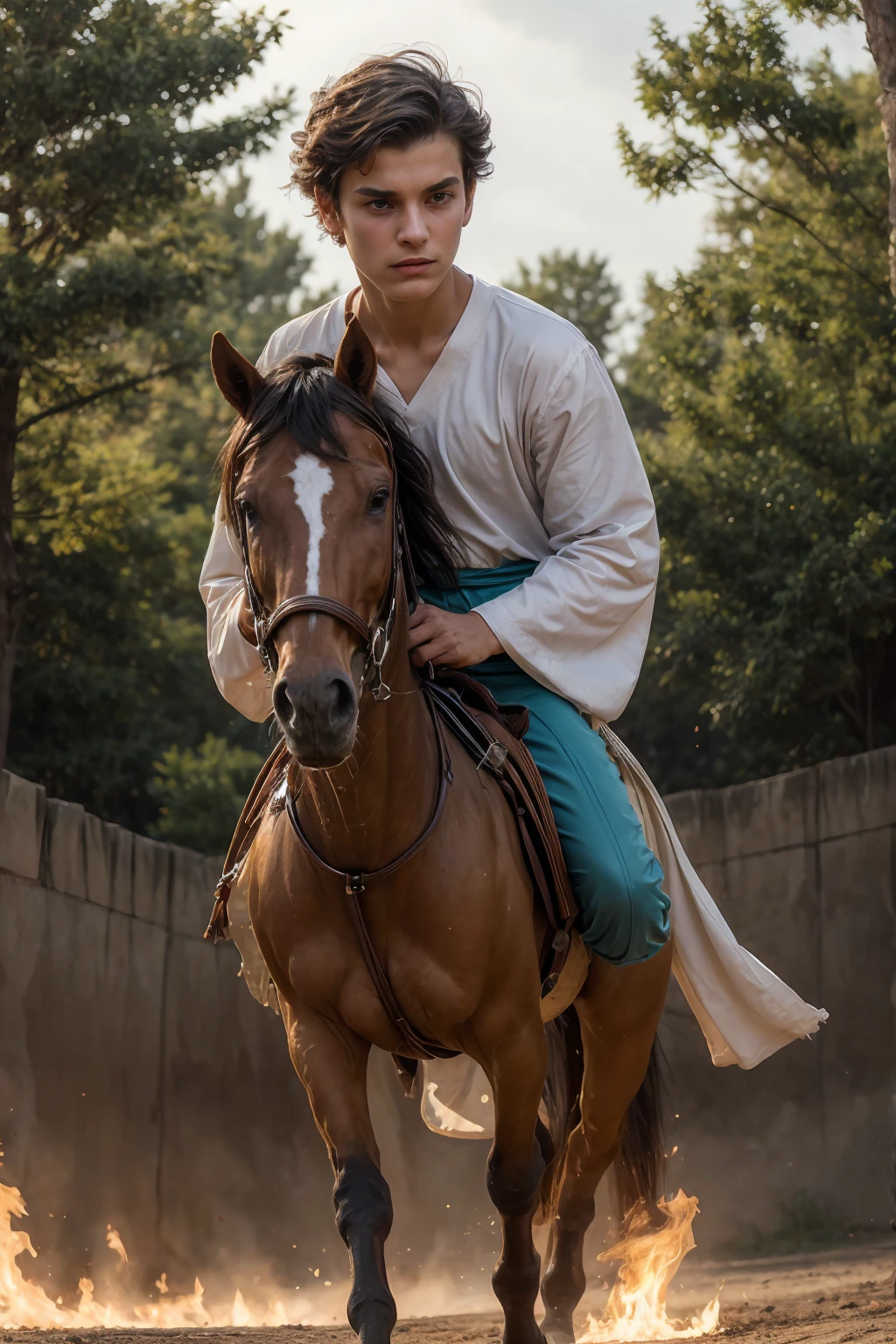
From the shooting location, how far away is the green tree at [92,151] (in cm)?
1026

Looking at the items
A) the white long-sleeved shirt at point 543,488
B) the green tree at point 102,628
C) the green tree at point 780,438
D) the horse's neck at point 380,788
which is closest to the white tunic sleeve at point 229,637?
the white long-sleeved shirt at point 543,488

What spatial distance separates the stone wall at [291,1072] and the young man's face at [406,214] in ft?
14.8

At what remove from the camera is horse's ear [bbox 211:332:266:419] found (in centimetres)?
328

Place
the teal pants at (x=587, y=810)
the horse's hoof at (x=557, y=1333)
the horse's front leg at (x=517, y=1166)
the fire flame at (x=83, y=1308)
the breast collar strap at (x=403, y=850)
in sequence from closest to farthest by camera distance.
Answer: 1. the breast collar strap at (x=403, y=850)
2. the horse's front leg at (x=517, y=1166)
3. the teal pants at (x=587, y=810)
4. the horse's hoof at (x=557, y=1333)
5. the fire flame at (x=83, y=1308)

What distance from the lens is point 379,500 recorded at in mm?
3119

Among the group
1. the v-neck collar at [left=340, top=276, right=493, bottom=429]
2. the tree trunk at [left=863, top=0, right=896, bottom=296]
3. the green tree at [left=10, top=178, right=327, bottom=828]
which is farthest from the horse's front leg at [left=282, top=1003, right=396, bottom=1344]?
the green tree at [left=10, top=178, right=327, bottom=828]

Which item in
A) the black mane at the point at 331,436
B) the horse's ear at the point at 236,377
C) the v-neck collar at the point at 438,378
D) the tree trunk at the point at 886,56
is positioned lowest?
the black mane at the point at 331,436

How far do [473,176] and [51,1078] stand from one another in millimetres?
5130

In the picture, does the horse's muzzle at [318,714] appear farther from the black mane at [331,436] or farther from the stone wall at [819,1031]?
the stone wall at [819,1031]

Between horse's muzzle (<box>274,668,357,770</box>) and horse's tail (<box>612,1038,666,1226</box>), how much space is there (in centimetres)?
260

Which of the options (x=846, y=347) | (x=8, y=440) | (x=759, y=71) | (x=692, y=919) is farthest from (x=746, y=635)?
(x=692, y=919)

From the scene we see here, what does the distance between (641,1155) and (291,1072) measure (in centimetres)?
438

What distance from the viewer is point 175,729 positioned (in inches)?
562

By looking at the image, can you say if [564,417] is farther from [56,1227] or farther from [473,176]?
[56,1227]
